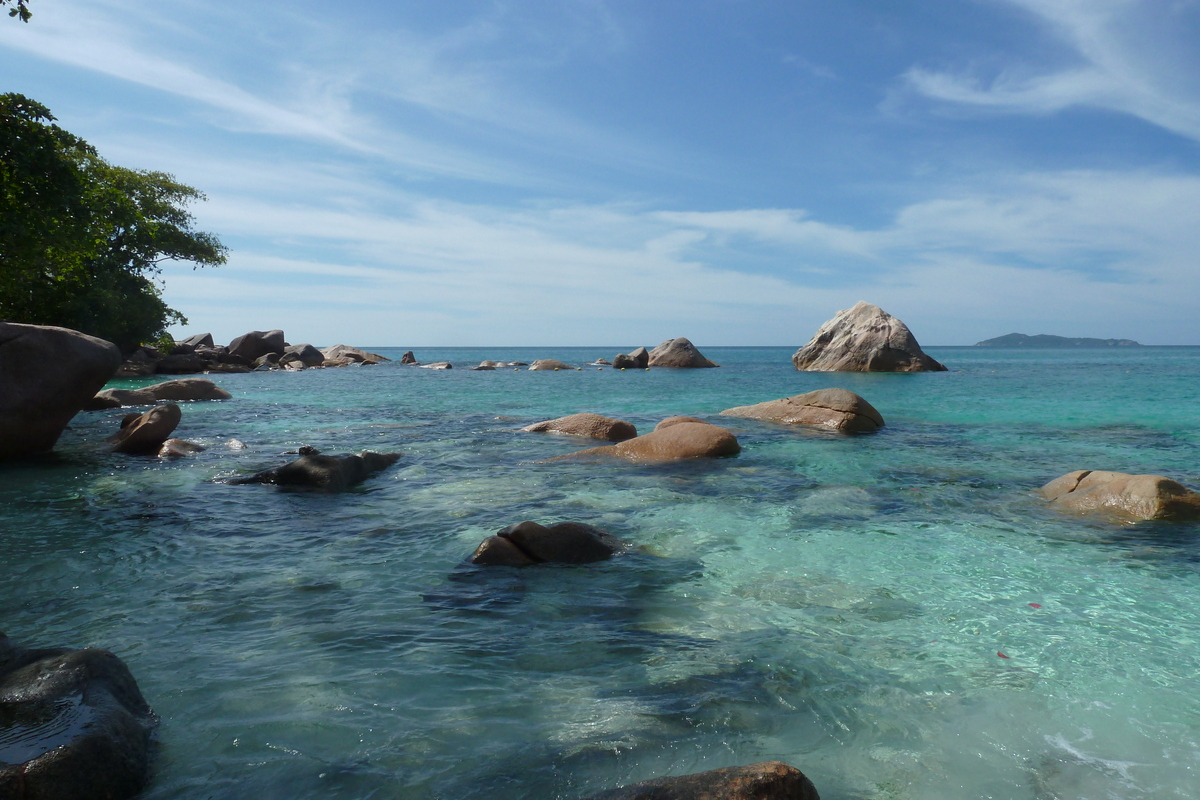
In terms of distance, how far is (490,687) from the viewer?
4426mm

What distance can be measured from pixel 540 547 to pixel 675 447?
6829 mm

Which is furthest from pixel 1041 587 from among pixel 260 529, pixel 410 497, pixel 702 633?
pixel 260 529

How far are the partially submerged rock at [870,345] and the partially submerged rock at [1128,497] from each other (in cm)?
3699

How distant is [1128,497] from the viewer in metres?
9.02

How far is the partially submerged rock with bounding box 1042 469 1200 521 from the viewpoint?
28.5ft

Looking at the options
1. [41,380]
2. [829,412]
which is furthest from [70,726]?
[829,412]

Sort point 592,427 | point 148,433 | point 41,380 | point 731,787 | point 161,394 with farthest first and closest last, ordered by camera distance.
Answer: point 161,394, point 592,427, point 148,433, point 41,380, point 731,787

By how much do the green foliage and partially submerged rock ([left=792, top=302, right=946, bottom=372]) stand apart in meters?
39.7

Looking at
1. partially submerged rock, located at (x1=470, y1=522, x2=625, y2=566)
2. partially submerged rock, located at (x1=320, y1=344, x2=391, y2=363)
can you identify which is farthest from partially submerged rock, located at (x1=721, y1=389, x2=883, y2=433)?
partially submerged rock, located at (x1=320, y1=344, x2=391, y2=363)

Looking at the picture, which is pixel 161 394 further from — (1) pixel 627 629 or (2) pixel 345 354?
(2) pixel 345 354

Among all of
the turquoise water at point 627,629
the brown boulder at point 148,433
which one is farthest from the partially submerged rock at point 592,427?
the brown boulder at point 148,433

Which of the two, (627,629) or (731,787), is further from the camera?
(627,629)

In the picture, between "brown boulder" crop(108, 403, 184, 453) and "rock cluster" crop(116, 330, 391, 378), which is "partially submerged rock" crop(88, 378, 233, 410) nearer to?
"brown boulder" crop(108, 403, 184, 453)

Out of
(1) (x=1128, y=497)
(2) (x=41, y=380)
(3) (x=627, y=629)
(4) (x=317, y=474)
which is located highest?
(2) (x=41, y=380)
